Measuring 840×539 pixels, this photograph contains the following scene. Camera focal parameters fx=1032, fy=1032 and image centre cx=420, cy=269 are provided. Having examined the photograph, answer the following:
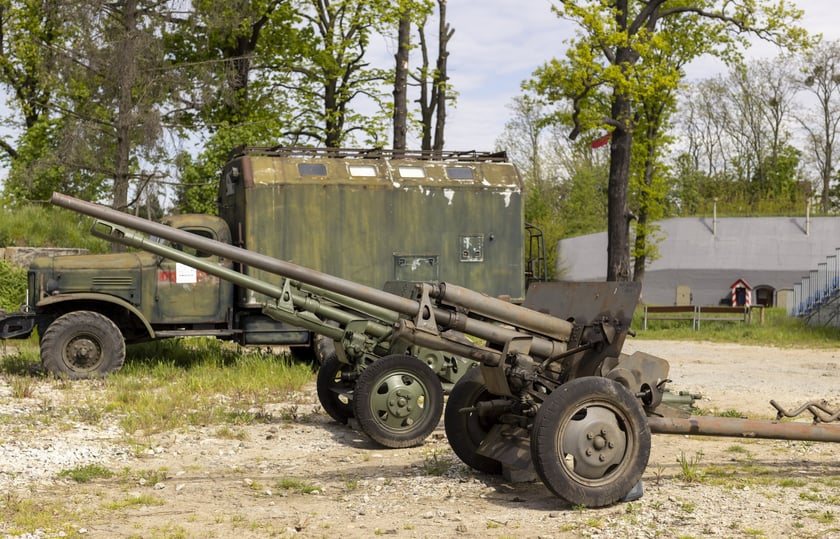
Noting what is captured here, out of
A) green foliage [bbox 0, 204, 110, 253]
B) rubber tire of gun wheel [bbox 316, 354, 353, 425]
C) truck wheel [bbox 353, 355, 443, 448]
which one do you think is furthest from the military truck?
green foliage [bbox 0, 204, 110, 253]

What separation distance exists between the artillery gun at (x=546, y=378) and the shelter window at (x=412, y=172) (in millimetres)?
7352

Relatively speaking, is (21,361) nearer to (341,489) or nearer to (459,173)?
(459,173)

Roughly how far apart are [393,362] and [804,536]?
4.33m

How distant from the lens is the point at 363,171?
16.0m

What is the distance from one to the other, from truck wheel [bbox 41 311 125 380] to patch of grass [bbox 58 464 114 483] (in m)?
5.79

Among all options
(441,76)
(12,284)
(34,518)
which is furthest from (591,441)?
(441,76)

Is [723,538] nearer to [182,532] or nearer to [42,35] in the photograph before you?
[182,532]

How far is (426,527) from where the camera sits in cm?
673

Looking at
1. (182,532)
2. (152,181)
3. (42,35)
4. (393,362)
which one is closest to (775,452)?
(393,362)

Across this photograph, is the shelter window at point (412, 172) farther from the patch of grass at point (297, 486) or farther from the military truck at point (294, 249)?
the patch of grass at point (297, 486)

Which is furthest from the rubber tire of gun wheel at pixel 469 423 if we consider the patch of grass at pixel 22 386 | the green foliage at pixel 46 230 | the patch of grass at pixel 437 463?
the green foliage at pixel 46 230

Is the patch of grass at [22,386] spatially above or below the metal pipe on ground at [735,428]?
A: below

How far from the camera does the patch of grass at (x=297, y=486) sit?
7836 mm

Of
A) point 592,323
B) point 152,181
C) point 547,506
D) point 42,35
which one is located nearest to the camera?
point 547,506
